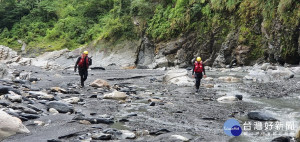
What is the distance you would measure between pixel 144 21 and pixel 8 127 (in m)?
29.1

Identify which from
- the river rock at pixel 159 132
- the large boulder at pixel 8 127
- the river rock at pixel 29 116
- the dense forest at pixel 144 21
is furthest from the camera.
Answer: the dense forest at pixel 144 21

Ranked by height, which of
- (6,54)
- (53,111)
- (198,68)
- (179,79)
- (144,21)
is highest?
(144,21)

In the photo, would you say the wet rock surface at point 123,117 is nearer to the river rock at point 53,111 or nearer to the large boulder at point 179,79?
the river rock at point 53,111

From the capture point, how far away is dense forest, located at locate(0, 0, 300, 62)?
19281 mm

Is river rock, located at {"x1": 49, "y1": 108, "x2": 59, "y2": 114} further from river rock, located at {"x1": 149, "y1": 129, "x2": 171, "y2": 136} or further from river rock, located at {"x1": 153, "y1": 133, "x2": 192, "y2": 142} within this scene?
river rock, located at {"x1": 153, "y1": 133, "x2": 192, "y2": 142}

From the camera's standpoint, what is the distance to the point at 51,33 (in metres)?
45.3

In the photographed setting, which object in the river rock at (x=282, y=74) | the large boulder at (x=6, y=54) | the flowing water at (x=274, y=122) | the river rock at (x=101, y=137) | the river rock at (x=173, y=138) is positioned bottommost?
the flowing water at (x=274, y=122)

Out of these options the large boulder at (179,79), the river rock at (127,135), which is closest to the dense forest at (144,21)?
the large boulder at (179,79)

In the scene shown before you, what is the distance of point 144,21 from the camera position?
32219 millimetres

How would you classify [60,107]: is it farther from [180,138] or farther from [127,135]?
[180,138]

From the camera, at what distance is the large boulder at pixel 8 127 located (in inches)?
150

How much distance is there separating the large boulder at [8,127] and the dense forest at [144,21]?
17.0 metres

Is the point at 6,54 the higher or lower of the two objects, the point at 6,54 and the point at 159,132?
the higher

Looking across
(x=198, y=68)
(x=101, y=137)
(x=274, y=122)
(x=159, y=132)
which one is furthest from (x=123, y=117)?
(x=198, y=68)
